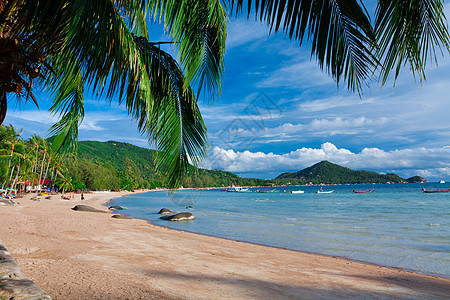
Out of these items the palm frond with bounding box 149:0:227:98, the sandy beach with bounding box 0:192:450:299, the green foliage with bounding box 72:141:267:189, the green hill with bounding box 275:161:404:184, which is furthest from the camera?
the green hill with bounding box 275:161:404:184

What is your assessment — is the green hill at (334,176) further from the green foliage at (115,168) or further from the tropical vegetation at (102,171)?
the green foliage at (115,168)

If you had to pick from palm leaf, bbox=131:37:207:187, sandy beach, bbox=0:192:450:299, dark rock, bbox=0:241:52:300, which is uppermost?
palm leaf, bbox=131:37:207:187

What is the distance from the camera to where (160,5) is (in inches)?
133

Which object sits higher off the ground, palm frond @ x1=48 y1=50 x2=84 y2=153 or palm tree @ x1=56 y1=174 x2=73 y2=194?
palm frond @ x1=48 y1=50 x2=84 y2=153

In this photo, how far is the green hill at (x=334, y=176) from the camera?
166625 mm

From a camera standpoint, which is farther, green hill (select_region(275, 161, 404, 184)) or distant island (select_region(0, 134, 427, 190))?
green hill (select_region(275, 161, 404, 184))

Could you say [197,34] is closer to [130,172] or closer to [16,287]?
[16,287]

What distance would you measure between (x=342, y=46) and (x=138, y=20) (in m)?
2.71

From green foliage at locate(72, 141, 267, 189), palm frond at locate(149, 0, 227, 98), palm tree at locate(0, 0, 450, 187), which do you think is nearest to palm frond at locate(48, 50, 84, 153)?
palm tree at locate(0, 0, 450, 187)

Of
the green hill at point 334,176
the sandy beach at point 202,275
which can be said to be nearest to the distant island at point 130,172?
the green hill at point 334,176

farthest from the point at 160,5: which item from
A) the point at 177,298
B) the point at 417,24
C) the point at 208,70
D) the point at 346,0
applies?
the point at 177,298

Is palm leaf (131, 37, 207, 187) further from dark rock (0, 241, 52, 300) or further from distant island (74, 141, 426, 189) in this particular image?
distant island (74, 141, 426, 189)

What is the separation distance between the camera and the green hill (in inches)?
6560

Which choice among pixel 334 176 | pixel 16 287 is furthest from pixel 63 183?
pixel 334 176
